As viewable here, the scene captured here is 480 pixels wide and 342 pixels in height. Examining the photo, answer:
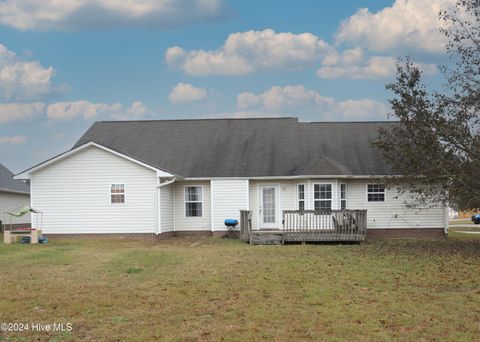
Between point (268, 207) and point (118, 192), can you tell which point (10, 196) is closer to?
point (118, 192)

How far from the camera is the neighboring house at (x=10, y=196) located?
128 feet

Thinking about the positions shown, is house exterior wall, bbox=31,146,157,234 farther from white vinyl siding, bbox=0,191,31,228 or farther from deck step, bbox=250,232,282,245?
white vinyl siding, bbox=0,191,31,228

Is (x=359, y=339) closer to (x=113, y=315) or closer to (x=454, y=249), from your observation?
(x=113, y=315)

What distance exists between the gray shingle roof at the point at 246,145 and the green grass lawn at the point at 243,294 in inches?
344

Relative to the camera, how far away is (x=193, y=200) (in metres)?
29.5

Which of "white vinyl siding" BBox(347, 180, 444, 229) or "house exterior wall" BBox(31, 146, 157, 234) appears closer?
"house exterior wall" BBox(31, 146, 157, 234)

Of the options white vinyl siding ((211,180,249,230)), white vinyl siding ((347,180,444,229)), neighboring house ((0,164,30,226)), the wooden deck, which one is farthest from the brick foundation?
neighboring house ((0,164,30,226))

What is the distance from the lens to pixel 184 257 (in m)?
19.1

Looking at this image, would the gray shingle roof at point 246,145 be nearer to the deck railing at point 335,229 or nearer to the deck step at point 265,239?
the deck railing at point 335,229

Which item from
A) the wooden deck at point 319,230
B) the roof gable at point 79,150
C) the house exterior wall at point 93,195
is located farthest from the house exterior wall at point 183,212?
the wooden deck at point 319,230

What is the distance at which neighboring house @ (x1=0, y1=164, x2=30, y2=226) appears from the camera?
38.9 meters

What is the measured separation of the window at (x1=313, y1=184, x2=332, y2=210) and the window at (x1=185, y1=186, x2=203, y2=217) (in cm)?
568

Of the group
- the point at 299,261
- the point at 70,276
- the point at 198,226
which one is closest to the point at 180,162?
the point at 198,226

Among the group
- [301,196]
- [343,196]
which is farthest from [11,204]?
[343,196]
